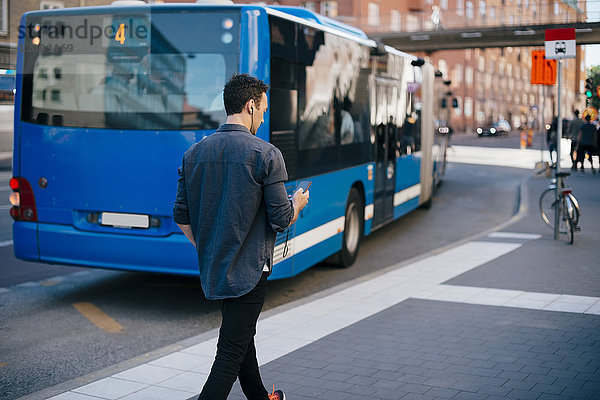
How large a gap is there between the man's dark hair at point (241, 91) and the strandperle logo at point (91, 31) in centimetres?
383

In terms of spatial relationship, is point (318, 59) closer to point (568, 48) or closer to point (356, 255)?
point (356, 255)

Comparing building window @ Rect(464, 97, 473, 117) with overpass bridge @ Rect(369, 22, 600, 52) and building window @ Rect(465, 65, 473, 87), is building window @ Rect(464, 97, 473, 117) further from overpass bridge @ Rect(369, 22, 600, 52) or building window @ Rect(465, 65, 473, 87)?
overpass bridge @ Rect(369, 22, 600, 52)

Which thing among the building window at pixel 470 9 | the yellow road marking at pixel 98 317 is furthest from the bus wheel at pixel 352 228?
the building window at pixel 470 9

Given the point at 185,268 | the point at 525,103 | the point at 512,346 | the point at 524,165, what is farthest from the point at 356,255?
the point at 525,103

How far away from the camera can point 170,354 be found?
599cm

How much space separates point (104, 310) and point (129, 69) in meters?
2.27

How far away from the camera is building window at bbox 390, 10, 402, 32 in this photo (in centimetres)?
6644

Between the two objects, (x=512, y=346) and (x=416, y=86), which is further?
(x=416, y=86)

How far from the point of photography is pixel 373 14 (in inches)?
2562

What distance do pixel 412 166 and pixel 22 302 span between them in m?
7.69

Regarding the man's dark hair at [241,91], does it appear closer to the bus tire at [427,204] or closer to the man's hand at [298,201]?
the man's hand at [298,201]

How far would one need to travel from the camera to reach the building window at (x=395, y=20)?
66438mm

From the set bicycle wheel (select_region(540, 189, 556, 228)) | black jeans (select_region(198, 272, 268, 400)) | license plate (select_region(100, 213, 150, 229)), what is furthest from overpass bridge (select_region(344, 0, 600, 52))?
black jeans (select_region(198, 272, 268, 400))

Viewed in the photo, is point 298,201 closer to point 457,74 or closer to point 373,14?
point 373,14
